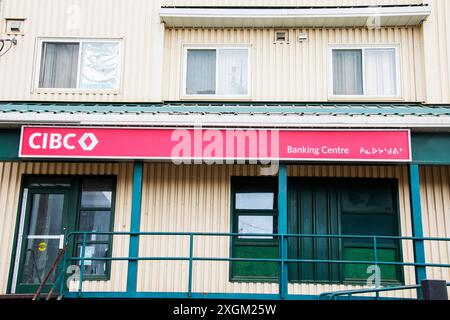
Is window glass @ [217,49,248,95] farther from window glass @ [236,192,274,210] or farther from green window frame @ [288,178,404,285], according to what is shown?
green window frame @ [288,178,404,285]

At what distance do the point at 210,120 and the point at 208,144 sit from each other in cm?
45

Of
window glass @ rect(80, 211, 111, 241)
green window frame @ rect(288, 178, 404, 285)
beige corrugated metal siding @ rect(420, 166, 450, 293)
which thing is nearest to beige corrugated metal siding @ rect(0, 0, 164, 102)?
window glass @ rect(80, 211, 111, 241)

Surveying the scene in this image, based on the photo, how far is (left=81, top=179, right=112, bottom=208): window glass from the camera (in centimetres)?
1035

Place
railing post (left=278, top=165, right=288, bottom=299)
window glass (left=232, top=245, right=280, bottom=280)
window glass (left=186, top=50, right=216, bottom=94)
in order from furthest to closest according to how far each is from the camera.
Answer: window glass (left=186, top=50, right=216, bottom=94) → window glass (left=232, top=245, right=280, bottom=280) → railing post (left=278, top=165, right=288, bottom=299)

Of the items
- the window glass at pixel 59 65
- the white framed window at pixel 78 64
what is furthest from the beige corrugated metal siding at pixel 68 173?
the window glass at pixel 59 65

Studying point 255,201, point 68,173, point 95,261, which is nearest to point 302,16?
point 255,201

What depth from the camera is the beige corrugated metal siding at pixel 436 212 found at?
9.88 m

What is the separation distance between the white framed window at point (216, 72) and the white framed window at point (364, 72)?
2.00 metres

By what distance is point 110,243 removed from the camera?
1018 cm

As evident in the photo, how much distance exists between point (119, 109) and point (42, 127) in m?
1.50

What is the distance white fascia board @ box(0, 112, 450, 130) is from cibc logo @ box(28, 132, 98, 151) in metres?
0.22

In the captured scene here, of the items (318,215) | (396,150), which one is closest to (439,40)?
(396,150)

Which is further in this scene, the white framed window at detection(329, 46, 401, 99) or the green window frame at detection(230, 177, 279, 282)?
the white framed window at detection(329, 46, 401, 99)
